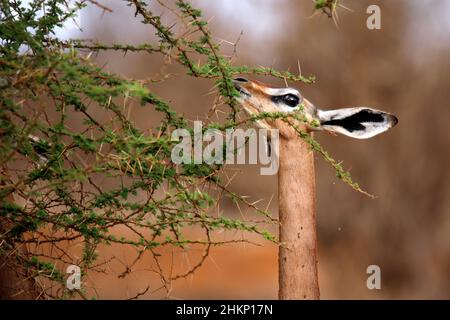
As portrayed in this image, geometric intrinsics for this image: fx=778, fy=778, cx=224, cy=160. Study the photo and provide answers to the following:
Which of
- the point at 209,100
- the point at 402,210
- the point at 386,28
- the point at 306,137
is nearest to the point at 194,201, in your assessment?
the point at 306,137

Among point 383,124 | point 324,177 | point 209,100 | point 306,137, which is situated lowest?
point 306,137

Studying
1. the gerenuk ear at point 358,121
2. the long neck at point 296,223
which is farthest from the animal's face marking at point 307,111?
the long neck at point 296,223

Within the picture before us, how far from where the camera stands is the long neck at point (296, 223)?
9.53ft

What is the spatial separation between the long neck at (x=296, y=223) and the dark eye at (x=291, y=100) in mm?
132

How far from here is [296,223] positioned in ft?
9.55

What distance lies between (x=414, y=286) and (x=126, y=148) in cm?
340

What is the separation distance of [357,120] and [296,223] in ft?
1.48

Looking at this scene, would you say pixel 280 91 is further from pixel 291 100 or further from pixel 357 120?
pixel 357 120

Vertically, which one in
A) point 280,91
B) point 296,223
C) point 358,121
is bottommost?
point 296,223

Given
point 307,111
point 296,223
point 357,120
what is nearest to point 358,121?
point 357,120

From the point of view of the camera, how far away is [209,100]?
5988 mm

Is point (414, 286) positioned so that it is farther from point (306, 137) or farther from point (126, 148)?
point (126, 148)

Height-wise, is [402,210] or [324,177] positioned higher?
[324,177]

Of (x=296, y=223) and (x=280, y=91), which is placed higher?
(x=280, y=91)
